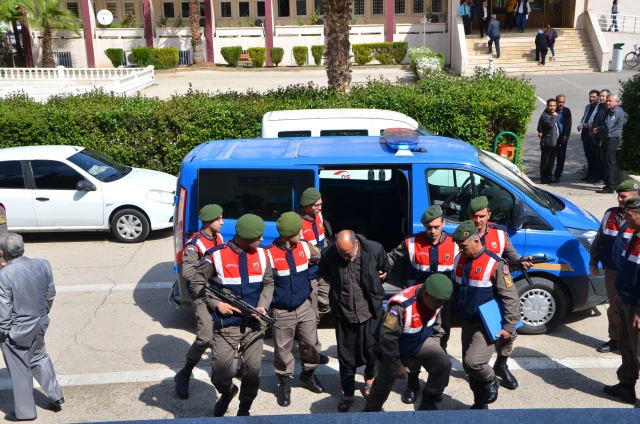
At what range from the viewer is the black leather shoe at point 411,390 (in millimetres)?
6121

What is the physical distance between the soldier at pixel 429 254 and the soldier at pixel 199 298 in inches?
66.7

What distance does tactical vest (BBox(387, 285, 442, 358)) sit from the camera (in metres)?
5.16

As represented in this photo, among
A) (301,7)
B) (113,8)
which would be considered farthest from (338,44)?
(113,8)

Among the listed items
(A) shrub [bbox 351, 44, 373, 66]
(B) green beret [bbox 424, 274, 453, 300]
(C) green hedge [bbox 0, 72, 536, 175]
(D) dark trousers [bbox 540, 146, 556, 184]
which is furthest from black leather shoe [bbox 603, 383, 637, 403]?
(A) shrub [bbox 351, 44, 373, 66]

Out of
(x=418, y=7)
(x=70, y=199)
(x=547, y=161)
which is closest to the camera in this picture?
(x=70, y=199)

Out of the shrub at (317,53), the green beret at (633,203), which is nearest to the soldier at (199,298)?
the green beret at (633,203)

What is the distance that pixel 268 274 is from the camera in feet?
18.6

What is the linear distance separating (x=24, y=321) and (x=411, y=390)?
3.45 metres

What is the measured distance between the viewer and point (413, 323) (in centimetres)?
517

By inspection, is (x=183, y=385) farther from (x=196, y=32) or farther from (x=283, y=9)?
(x=283, y=9)

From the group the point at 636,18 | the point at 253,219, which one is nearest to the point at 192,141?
the point at 253,219

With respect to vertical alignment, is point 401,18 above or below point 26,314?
above

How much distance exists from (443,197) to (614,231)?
1.69 meters

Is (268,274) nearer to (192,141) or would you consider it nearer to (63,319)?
(63,319)
